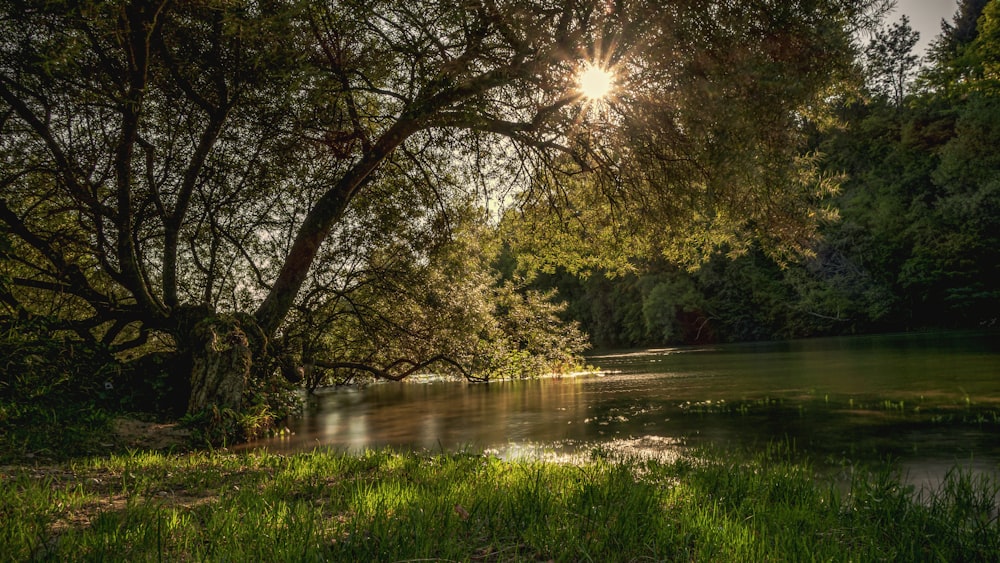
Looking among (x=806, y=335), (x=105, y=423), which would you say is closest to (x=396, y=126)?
(x=105, y=423)

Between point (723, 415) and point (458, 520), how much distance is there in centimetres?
1188

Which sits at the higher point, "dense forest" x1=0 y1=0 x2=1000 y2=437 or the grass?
"dense forest" x1=0 y1=0 x2=1000 y2=437

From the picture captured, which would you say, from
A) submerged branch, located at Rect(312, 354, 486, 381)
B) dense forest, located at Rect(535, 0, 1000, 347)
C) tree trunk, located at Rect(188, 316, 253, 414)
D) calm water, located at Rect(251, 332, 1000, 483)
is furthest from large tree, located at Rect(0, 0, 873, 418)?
dense forest, located at Rect(535, 0, 1000, 347)

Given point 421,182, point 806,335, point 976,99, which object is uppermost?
point 976,99

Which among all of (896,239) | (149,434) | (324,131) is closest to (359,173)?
(324,131)

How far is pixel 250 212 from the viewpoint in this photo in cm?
1346

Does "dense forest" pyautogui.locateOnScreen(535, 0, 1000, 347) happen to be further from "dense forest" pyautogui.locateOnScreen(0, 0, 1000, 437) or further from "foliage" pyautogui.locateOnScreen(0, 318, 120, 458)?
"foliage" pyautogui.locateOnScreen(0, 318, 120, 458)

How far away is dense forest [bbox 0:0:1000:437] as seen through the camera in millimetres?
6969

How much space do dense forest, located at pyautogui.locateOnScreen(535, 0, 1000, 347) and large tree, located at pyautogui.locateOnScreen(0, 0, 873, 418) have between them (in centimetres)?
1924

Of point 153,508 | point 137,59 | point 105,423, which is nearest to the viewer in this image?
point 153,508

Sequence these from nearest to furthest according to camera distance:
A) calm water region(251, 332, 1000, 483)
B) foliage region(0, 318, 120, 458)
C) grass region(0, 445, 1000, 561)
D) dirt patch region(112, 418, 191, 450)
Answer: grass region(0, 445, 1000, 561) < foliage region(0, 318, 120, 458) < dirt patch region(112, 418, 191, 450) < calm water region(251, 332, 1000, 483)

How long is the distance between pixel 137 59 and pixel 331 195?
4.04 meters

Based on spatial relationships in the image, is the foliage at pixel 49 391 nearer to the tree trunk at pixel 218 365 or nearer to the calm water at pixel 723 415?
the tree trunk at pixel 218 365

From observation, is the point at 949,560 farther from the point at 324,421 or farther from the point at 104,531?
the point at 324,421
